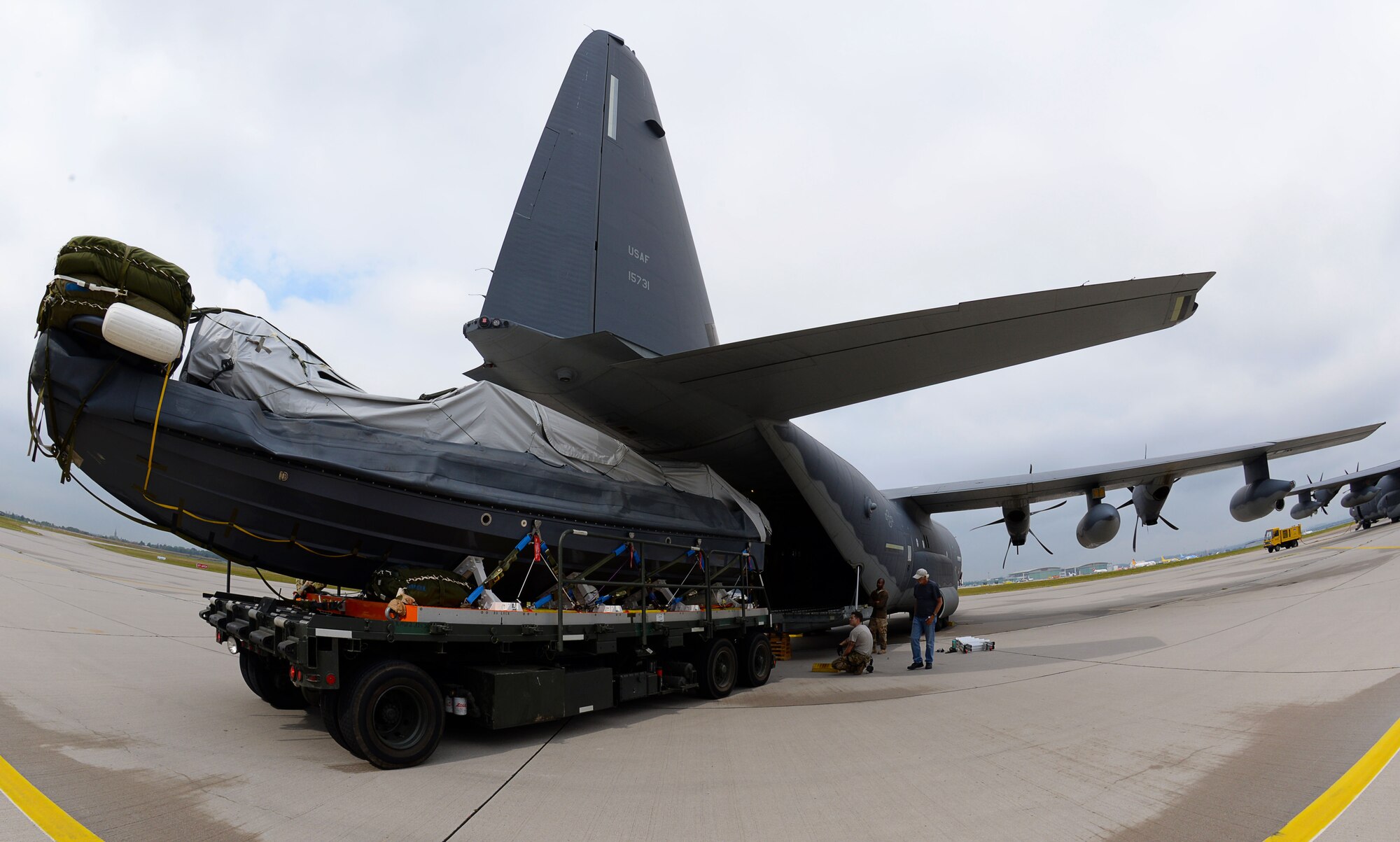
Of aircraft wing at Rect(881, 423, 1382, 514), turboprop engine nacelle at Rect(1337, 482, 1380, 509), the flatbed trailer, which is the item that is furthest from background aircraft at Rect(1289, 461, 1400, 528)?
the flatbed trailer

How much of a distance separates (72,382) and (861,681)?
345 inches

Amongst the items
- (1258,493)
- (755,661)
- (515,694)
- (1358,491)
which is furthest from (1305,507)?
(515,694)

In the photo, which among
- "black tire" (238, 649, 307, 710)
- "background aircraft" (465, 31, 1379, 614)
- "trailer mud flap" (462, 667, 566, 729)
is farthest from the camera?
"background aircraft" (465, 31, 1379, 614)

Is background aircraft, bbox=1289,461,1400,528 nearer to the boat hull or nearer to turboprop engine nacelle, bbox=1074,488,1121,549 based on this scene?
turboprop engine nacelle, bbox=1074,488,1121,549

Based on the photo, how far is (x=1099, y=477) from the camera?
52.7ft

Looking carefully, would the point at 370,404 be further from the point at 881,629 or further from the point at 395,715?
the point at 881,629

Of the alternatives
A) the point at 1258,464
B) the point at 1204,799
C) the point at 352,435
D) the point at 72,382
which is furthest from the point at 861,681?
the point at 1258,464

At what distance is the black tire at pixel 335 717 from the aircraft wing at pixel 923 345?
4.31 meters

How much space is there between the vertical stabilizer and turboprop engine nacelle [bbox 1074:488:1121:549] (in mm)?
11926

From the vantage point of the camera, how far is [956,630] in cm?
1576

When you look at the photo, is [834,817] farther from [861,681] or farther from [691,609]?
[861,681]

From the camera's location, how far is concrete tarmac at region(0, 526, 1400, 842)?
12.1ft

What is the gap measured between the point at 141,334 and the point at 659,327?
5.31 meters

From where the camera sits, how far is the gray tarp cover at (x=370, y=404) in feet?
19.3
